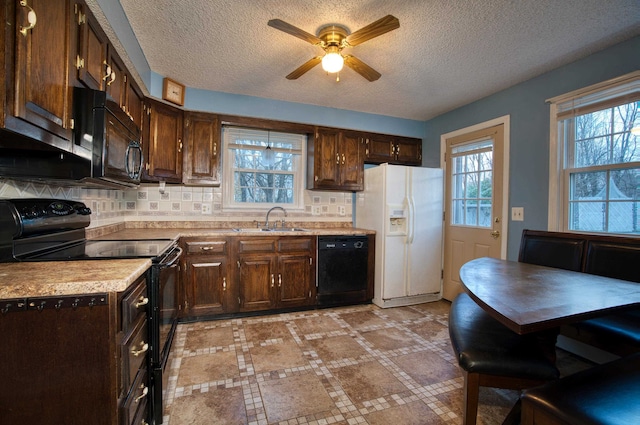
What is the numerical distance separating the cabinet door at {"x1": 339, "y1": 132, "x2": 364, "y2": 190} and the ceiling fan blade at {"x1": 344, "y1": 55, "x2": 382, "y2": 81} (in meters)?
1.34

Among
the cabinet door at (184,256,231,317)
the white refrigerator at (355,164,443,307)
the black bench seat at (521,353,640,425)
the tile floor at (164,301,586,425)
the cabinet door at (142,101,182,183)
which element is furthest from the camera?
the white refrigerator at (355,164,443,307)

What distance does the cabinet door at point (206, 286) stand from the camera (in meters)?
2.79

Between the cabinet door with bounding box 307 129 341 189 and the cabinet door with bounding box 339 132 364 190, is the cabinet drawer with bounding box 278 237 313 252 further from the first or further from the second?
the cabinet door with bounding box 339 132 364 190

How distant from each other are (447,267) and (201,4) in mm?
3557

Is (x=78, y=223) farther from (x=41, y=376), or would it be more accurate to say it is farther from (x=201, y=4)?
(x=201, y=4)

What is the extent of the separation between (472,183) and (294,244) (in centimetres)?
217

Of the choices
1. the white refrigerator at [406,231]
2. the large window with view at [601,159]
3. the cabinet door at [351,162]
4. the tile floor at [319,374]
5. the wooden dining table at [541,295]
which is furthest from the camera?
the cabinet door at [351,162]

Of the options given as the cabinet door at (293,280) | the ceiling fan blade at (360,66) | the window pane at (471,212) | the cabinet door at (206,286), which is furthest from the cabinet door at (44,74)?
the window pane at (471,212)

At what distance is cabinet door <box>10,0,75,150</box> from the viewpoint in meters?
0.95

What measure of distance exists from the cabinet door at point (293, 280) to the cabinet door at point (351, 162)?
1134 mm

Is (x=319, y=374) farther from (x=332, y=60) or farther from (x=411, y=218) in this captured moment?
(x=332, y=60)

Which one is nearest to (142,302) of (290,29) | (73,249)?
(73,249)

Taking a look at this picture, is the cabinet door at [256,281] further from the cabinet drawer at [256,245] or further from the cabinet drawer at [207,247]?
the cabinet drawer at [207,247]

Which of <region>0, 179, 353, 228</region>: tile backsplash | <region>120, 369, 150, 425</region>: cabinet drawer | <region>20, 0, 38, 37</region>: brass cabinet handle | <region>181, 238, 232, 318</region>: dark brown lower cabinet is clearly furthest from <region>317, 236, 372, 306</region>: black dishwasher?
<region>20, 0, 38, 37</region>: brass cabinet handle
